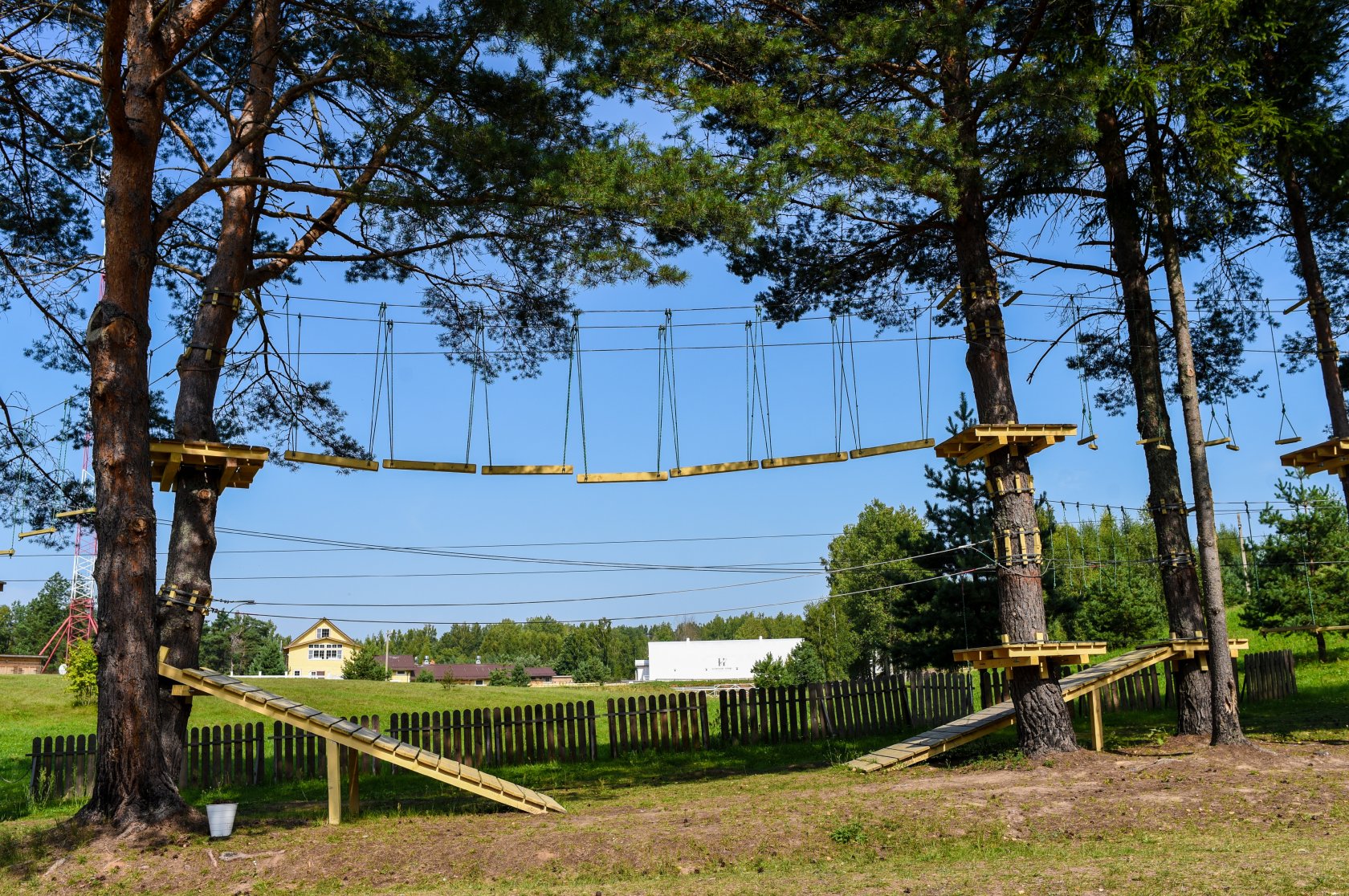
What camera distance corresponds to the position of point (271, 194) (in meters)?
11.9

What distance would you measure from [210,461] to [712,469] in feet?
17.4

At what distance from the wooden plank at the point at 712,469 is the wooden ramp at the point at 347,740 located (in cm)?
401

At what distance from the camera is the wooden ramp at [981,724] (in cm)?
1119

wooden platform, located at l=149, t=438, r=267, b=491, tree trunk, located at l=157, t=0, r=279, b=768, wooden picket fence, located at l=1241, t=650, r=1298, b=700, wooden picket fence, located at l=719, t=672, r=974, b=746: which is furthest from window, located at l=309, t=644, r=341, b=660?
wooden platform, located at l=149, t=438, r=267, b=491

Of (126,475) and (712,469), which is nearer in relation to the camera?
(126,475)

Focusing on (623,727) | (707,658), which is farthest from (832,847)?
(707,658)

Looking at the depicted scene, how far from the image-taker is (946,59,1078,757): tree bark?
35.8 ft

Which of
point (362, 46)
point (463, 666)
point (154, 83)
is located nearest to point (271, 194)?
point (154, 83)

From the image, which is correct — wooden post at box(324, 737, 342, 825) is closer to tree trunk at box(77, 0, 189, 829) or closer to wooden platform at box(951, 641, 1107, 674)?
tree trunk at box(77, 0, 189, 829)

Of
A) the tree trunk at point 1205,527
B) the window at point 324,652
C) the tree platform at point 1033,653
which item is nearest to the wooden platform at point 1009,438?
the tree trunk at point 1205,527

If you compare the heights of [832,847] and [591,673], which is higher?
[832,847]

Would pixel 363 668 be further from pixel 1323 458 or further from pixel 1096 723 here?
pixel 1323 458

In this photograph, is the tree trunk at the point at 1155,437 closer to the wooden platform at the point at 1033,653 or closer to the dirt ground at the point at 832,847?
the wooden platform at the point at 1033,653

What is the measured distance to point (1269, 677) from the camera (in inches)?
679
